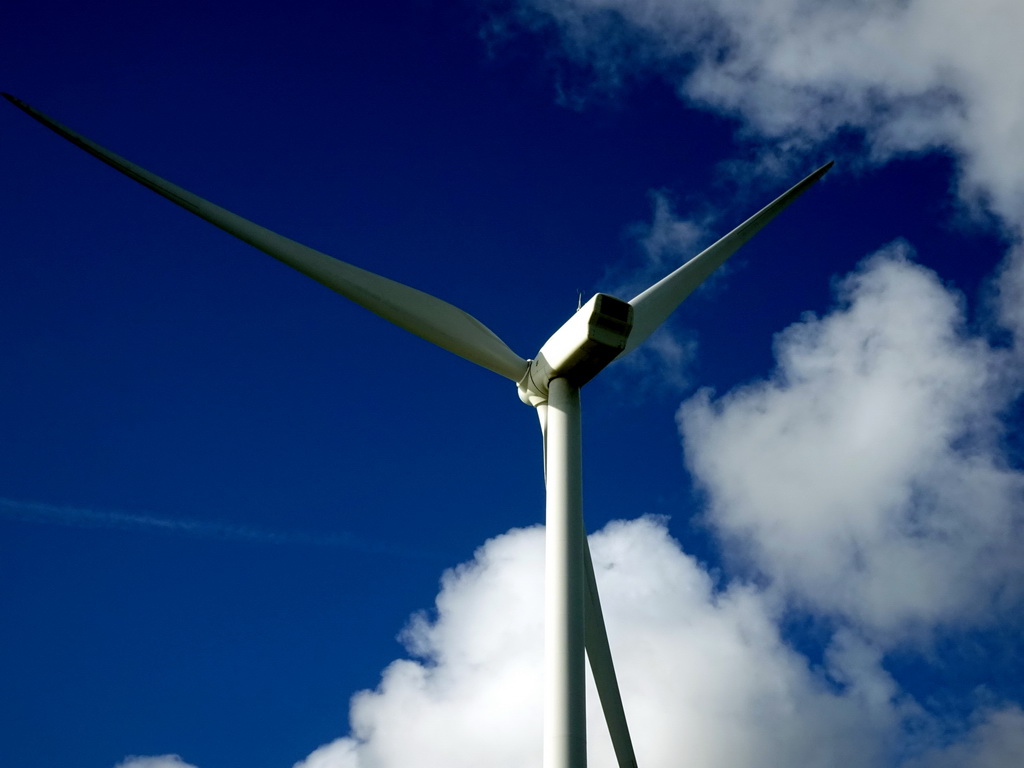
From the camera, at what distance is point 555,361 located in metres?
17.4

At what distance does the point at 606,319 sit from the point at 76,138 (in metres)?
9.43

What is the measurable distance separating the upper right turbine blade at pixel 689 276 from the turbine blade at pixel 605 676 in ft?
14.8

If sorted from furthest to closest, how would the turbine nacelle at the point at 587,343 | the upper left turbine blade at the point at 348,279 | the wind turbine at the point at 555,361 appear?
the upper left turbine blade at the point at 348,279
the turbine nacelle at the point at 587,343
the wind turbine at the point at 555,361

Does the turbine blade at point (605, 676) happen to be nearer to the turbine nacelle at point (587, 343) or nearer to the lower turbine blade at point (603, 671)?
the lower turbine blade at point (603, 671)

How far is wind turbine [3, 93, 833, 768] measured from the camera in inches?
617

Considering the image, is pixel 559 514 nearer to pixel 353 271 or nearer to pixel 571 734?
pixel 571 734

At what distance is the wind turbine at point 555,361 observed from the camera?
51.4ft

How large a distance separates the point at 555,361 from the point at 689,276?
15.5 feet

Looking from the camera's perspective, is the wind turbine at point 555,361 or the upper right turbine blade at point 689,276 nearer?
the wind turbine at point 555,361

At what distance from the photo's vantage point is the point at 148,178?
1691 centimetres

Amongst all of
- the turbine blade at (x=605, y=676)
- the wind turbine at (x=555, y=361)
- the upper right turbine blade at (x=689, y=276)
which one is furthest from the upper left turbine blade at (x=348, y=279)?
the turbine blade at (x=605, y=676)

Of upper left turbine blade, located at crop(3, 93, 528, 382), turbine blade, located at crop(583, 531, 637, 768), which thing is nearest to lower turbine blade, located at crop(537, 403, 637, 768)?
turbine blade, located at crop(583, 531, 637, 768)

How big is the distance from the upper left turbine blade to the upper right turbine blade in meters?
2.92

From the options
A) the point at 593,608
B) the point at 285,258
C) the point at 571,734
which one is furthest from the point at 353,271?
the point at 571,734
